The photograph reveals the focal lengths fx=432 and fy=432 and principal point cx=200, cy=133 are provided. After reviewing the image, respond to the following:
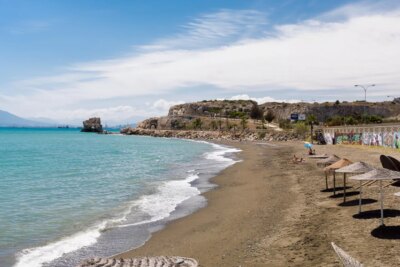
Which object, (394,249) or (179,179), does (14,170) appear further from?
(394,249)

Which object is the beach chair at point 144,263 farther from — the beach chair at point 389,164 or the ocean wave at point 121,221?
the beach chair at point 389,164

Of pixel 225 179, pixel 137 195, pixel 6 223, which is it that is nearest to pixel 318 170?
pixel 225 179

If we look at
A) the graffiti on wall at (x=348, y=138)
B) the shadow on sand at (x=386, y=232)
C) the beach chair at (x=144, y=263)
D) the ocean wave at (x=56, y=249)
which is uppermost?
the graffiti on wall at (x=348, y=138)

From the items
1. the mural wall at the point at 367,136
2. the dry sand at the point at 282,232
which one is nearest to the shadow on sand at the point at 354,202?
the dry sand at the point at 282,232

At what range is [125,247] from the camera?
1498 centimetres

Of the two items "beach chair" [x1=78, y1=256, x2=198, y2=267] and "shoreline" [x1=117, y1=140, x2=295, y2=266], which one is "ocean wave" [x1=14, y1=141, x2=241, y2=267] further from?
"beach chair" [x1=78, y1=256, x2=198, y2=267]

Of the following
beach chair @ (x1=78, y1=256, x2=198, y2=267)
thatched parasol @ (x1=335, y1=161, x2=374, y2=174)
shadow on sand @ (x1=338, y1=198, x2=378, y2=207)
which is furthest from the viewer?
shadow on sand @ (x1=338, y1=198, x2=378, y2=207)

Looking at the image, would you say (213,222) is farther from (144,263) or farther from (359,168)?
(144,263)

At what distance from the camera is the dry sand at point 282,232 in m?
12.1

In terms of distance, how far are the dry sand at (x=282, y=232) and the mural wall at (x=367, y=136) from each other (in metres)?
30.9

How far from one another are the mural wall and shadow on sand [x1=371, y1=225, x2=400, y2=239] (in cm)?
4000

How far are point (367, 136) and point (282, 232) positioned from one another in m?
51.8

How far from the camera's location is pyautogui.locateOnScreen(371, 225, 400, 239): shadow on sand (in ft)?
41.9

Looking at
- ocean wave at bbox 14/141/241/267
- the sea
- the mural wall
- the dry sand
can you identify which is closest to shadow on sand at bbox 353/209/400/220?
the dry sand
